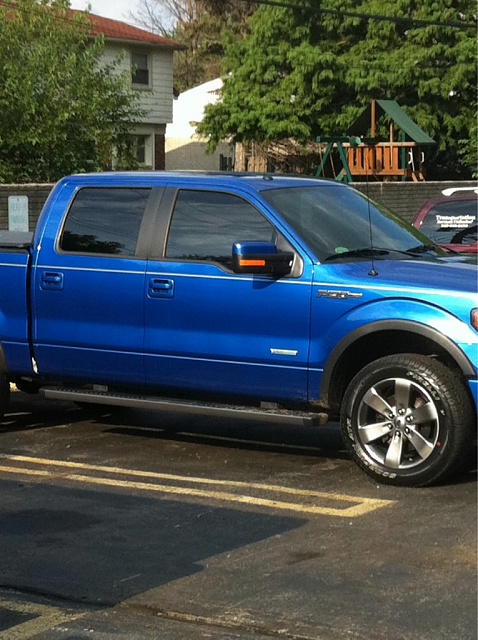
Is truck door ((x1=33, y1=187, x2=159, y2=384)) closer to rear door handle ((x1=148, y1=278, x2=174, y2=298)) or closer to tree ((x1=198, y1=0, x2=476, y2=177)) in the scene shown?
rear door handle ((x1=148, y1=278, x2=174, y2=298))

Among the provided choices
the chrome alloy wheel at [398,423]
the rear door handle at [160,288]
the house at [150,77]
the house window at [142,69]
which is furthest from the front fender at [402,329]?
the house window at [142,69]

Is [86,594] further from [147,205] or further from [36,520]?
[147,205]

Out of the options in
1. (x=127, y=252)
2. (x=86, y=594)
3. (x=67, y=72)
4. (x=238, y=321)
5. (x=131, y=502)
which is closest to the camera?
(x=86, y=594)

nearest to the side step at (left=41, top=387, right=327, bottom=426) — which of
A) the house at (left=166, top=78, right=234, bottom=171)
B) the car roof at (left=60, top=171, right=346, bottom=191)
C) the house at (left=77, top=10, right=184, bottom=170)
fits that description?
the car roof at (left=60, top=171, right=346, bottom=191)

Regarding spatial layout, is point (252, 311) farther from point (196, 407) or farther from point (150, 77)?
point (150, 77)

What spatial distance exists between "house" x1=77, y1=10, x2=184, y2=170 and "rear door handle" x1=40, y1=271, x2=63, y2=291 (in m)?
36.5

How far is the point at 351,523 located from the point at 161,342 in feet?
7.37

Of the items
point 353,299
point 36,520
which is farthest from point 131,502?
point 353,299

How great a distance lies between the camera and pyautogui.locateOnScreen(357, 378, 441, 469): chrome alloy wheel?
295 inches

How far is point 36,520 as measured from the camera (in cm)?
698

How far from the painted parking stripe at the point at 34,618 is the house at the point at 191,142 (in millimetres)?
49743

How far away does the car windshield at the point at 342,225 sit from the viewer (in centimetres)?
818

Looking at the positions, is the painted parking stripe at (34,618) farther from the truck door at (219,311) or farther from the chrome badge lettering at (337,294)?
the chrome badge lettering at (337,294)

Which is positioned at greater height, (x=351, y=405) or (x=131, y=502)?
(x=351, y=405)
